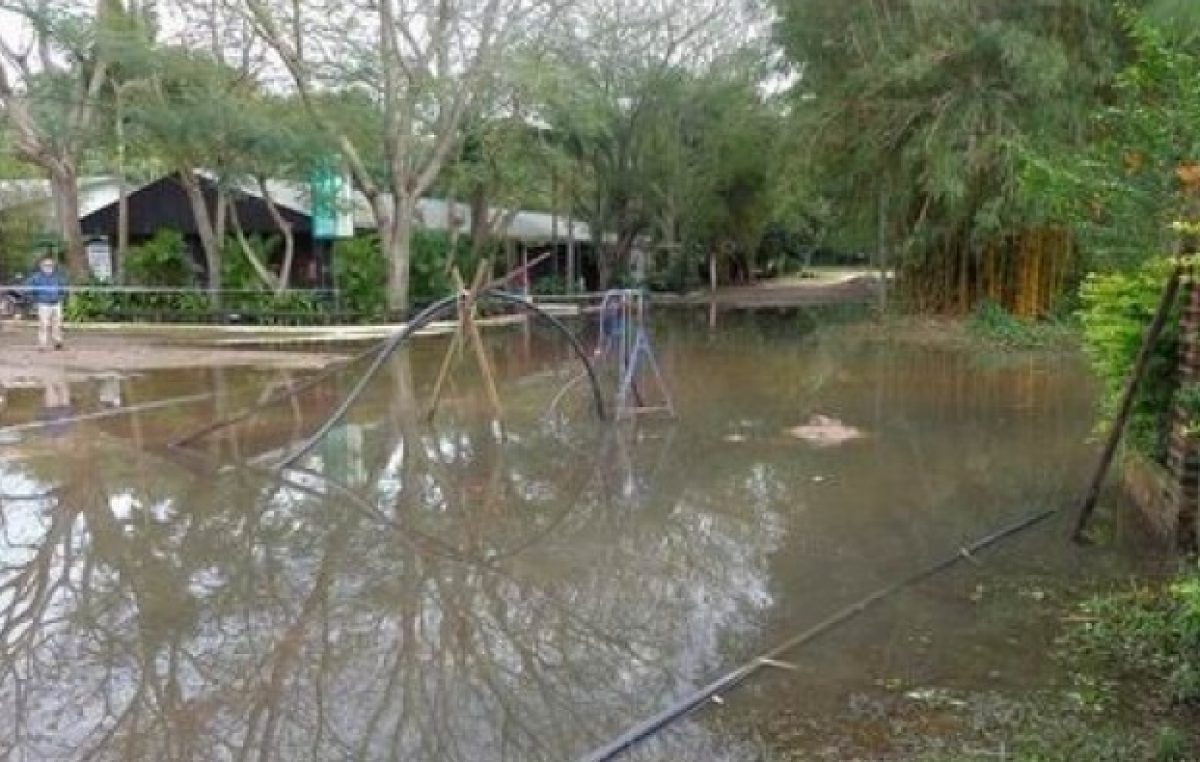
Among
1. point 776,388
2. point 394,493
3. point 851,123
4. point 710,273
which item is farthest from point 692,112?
point 394,493

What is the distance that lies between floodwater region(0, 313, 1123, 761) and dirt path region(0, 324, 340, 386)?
7.23ft

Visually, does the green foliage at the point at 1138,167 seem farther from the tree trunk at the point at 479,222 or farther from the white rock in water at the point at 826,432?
the tree trunk at the point at 479,222

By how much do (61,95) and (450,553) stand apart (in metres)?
20.9

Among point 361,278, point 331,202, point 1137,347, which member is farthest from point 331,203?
point 1137,347

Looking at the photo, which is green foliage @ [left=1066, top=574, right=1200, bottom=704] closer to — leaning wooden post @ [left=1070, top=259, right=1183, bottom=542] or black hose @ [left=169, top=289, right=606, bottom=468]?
leaning wooden post @ [left=1070, top=259, right=1183, bottom=542]

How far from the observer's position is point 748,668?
516 cm

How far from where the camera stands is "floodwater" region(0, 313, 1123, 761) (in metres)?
4.84

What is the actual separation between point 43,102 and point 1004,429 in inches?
804

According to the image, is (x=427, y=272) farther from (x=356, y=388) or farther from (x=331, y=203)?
(x=356, y=388)

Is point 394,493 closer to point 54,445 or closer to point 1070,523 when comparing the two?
point 54,445

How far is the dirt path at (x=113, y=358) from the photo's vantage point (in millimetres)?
16422

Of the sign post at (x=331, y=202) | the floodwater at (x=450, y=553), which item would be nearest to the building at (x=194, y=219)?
the sign post at (x=331, y=202)

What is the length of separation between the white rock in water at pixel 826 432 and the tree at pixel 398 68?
44.5 feet

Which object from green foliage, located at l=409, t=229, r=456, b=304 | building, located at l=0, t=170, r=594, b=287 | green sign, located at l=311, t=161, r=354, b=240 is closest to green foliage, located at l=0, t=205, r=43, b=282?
building, located at l=0, t=170, r=594, b=287
